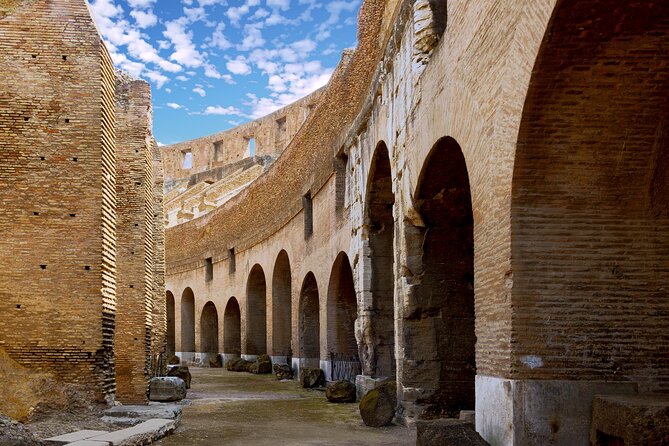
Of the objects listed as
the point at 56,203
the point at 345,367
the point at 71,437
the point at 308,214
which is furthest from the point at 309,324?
the point at 71,437

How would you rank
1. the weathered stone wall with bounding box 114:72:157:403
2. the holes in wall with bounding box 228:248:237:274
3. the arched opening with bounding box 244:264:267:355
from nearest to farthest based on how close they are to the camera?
→ 1. the weathered stone wall with bounding box 114:72:157:403
2. the arched opening with bounding box 244:264:267:355
3. the holes in wall with bounding box 228:248:237:274

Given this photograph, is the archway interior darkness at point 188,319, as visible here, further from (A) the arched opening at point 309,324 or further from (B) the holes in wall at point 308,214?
(B) the holes in wall at point 308,214

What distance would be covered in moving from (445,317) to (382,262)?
2.85 metres

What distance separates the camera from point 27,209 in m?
8.27

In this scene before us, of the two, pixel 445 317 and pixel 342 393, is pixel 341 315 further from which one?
pixel 445 317

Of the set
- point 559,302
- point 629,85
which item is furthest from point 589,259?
point 629,85

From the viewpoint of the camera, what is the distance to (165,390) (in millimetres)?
11539

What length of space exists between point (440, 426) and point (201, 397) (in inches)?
308

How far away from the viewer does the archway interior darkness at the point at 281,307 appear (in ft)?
64.3

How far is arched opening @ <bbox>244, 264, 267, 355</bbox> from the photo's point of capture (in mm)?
22109

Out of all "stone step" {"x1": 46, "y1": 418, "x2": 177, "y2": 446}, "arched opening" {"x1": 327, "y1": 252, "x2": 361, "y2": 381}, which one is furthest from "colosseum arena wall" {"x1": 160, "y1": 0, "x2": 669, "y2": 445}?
"arched opening" {"x1": 327, "y1": 252, "x2": 361, "y2": 381}

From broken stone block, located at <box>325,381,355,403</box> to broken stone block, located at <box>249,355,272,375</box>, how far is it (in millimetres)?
8411

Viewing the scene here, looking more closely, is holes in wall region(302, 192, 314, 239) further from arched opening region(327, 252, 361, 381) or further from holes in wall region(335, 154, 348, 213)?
holes in wall region(335, 154, 348, 213)

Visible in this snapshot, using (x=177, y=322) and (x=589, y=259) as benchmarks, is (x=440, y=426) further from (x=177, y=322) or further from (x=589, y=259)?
(x=177, y=322)
